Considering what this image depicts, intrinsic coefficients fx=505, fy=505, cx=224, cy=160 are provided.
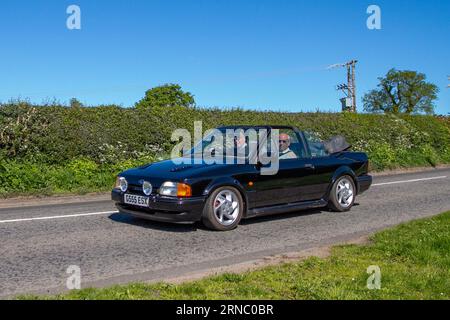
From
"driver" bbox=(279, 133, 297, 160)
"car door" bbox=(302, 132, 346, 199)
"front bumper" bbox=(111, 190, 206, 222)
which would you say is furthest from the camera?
"car door" bbox=(302, 132, 346, 199)

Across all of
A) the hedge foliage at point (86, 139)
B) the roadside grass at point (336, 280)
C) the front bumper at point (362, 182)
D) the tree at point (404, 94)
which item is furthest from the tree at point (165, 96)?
the roadside grass at point (336, 280)

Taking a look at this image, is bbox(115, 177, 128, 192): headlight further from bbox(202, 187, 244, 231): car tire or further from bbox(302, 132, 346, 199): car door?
bbox(302, 132, 346, 199): car door

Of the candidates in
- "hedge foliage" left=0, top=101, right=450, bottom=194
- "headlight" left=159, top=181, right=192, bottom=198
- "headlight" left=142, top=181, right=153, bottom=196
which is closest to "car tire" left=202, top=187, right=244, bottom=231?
"headlight" left=159, top=181, right=192, bottom=198

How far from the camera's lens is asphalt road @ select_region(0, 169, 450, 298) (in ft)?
17.9

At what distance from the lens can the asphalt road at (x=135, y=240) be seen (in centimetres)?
545

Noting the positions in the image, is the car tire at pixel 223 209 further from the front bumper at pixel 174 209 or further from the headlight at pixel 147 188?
the headlight at pixel 147 188

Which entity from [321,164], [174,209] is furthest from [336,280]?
[321,164]

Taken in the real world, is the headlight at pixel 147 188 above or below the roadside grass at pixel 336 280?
above

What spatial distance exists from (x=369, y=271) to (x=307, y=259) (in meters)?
0.81

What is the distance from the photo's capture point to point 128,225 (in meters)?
8.05

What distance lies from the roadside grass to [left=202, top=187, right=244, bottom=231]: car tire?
74.3 inches

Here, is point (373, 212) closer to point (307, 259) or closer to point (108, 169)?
point (307, 259)

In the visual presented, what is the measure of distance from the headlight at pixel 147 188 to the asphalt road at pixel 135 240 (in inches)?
23.8
